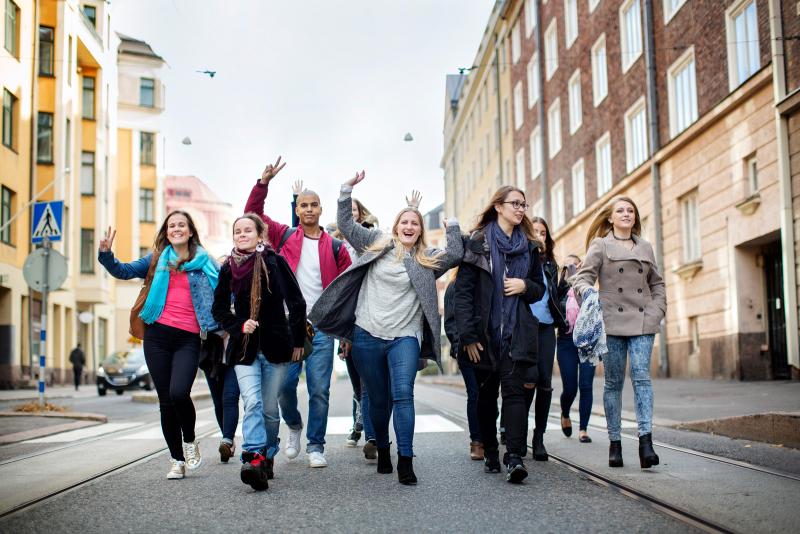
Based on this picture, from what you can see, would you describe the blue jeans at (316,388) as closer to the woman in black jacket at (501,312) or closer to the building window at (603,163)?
the woman in black jacket at (501,312)

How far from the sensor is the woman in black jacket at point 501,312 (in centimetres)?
648

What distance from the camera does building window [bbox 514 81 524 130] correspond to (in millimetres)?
40031

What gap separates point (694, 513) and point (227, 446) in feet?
12.7

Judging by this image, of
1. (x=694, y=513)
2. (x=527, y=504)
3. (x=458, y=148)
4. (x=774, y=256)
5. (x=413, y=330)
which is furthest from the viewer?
(x=458, y=148)

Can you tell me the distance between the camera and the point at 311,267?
7465 millimetres

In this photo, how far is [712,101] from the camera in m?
19.7

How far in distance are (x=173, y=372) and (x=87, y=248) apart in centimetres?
3479

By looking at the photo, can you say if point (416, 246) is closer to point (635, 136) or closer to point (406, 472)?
point (406, 472)

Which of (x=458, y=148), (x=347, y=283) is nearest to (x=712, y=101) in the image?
(x=347, y=283)

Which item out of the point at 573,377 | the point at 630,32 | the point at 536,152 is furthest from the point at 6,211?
the point at 573,377

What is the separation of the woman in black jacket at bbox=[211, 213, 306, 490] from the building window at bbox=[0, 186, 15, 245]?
22.5 metres

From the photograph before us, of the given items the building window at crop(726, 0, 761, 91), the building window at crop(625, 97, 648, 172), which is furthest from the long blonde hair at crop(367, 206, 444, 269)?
the building window at crop(625, 97, 648, 172)

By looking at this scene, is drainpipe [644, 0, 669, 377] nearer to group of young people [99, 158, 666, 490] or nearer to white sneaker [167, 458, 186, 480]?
group of young people [99, 158, 666, 490]

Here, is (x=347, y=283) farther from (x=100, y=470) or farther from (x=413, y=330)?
(x=100, y=470)
